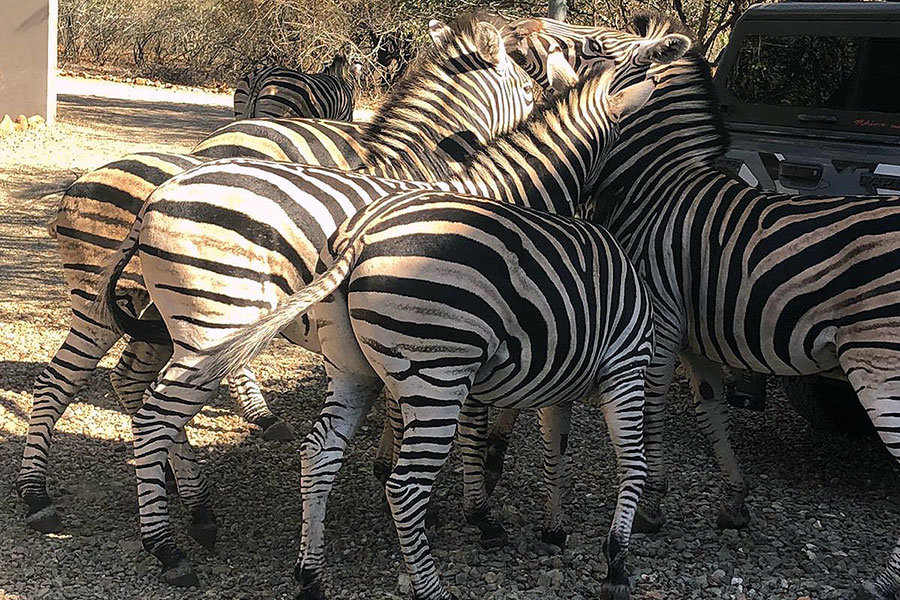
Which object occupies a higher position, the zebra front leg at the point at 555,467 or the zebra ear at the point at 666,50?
the zebra ear at the point at 666,50

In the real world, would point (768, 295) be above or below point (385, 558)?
above

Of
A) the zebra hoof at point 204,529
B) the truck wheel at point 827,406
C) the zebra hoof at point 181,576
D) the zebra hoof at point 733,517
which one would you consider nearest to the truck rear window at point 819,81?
the truck wheel at point 827,406

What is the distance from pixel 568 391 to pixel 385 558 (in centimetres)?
116

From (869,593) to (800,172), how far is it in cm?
222

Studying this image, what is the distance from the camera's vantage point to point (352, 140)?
200 inches

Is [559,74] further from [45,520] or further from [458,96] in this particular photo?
[45,520]

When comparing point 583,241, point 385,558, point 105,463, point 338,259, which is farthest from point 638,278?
point 105,463

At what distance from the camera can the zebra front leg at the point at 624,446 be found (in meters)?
3.88

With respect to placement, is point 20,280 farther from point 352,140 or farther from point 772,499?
point 772,499

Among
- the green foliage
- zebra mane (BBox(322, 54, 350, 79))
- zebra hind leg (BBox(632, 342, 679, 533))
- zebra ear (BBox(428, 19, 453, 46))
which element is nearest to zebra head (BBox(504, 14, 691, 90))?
zebra ear (BBox(428, 19, 453, 46))

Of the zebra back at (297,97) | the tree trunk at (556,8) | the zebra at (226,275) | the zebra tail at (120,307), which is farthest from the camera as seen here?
the zebra back at (297,97)

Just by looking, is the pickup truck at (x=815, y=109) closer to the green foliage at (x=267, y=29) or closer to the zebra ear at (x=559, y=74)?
the zebra ear at (x=559, y=74)

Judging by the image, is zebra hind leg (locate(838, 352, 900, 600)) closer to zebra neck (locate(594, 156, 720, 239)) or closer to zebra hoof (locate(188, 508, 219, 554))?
zebra neck (locate(594, 156, 720, 239))

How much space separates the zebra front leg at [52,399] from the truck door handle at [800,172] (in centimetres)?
350
